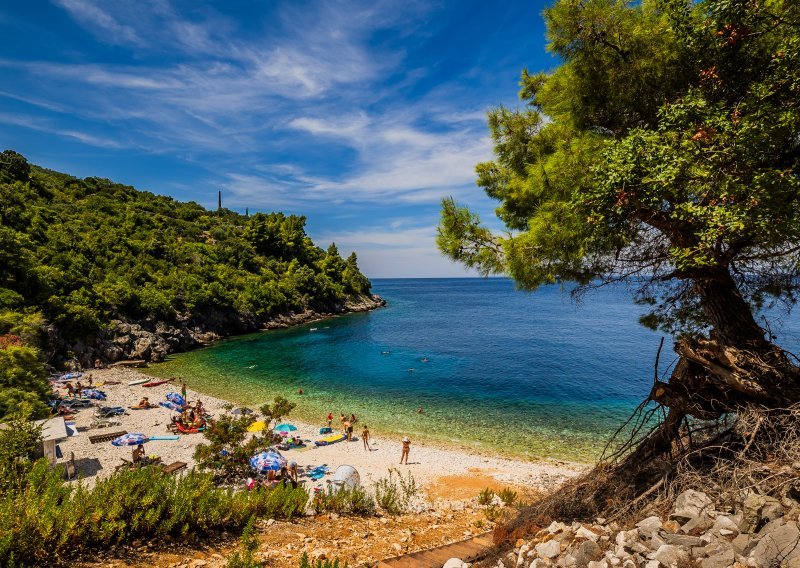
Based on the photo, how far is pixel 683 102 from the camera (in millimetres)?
4387

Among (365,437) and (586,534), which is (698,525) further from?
(365,437)

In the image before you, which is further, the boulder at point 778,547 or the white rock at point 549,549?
the white rock at point 549,549

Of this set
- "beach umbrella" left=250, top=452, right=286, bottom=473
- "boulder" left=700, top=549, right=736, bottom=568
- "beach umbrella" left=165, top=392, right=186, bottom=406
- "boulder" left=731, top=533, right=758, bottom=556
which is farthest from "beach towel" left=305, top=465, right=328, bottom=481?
"boulder" left=731, top=533, right=758, bottom=556

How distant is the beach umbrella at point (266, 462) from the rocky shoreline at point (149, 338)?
1171 inches

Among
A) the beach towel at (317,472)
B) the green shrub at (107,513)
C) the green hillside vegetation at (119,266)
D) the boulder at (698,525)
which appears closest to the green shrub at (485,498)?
the beach towel at (317,472)

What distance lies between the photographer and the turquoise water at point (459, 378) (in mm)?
22828

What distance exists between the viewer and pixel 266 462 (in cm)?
1432

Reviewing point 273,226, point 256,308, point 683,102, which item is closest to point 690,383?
point 683,102

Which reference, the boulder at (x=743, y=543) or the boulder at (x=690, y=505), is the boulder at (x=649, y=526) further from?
the boulder at (x=743, y=543)

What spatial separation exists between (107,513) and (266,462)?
8904 millimetres

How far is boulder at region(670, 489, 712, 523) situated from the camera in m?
4.45

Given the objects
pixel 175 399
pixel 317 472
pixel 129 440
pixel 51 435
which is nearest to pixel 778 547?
pixel 317 472

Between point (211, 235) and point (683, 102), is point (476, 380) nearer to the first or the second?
point (683, 102)

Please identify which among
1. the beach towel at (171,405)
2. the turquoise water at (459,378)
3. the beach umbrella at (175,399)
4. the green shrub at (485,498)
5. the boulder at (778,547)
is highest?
the boulder at (778,547)
